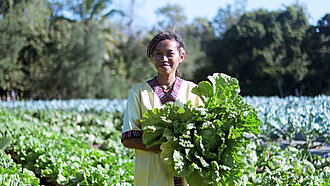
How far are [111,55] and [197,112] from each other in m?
24.6

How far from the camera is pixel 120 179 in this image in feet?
11.8

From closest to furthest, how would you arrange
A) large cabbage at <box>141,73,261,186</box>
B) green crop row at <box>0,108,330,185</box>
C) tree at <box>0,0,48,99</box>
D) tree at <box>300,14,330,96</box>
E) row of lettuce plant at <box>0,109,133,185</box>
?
large cabbage at <box>141,73,261,186</box> → green crop row at <box>0,108,330,185</box> → row of lettuce plant at <box>0,109,133,185</box> → tree at <box>300,14,330,96</box> → tree at <box>0,0,48,99</box>

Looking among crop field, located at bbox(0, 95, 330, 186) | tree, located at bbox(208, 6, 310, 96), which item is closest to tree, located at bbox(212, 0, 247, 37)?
tree, located at bbox(208, 6, 310, 96)

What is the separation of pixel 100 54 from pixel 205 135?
72.5 ft

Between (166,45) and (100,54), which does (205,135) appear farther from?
(100,54)

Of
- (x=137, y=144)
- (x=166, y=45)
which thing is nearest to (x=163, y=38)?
(x=166, y=45)

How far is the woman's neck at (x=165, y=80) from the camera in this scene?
2.07m

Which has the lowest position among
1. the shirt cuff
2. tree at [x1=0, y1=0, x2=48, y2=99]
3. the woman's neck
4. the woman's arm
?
the woman's arm

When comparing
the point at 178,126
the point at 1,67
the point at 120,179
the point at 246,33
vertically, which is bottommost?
the point at 120,179

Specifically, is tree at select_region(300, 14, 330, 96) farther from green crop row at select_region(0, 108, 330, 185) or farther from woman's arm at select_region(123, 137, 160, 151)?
woman's arm at select_region(123, 137, 160, 151)

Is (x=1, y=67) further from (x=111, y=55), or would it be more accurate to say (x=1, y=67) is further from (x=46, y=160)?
(x=46, y=160)

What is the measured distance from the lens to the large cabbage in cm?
176

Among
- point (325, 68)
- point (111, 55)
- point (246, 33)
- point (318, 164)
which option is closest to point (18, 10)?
point (111, 55)

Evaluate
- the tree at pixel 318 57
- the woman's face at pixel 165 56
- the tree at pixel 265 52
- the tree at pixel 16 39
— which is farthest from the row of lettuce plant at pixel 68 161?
the tree at pixel 16 39
